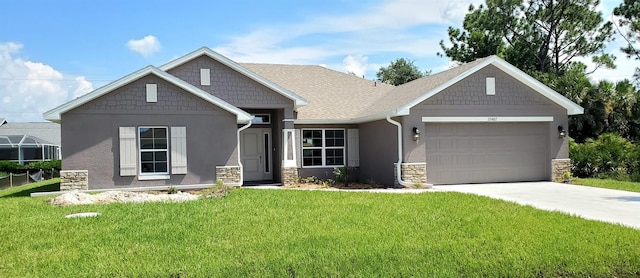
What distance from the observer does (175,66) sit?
53.0 feet

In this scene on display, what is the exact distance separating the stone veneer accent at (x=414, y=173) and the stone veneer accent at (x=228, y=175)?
16.4ft

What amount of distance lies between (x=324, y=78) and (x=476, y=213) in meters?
13.3

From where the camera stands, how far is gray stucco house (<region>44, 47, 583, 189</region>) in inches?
557

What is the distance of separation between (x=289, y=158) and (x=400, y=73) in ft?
88.3

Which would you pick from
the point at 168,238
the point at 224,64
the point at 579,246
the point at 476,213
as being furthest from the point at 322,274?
the point at 224,64

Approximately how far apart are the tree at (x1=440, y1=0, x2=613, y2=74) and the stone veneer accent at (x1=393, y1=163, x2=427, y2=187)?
16747 millimetres

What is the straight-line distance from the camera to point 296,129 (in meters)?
17.8

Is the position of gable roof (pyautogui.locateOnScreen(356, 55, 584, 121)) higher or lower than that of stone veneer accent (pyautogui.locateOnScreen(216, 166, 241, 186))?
higher

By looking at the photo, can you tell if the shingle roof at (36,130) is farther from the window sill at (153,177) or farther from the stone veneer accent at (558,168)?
the stone veneer accent at (558,168)

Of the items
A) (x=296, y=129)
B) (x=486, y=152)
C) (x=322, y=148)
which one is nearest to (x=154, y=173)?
(x=296, y=129)

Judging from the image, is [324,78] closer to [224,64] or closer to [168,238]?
[224,64]

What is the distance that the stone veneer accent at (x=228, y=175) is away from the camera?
15.1 metres

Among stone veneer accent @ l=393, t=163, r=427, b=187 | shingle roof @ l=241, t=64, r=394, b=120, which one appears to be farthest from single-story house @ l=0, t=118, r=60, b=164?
stone veneer accent @ l=393, t=163, r=427, b=187

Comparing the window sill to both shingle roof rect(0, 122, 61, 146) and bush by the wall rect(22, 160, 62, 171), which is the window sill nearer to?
bush by the wall rect(22, 160, 62, 171)
